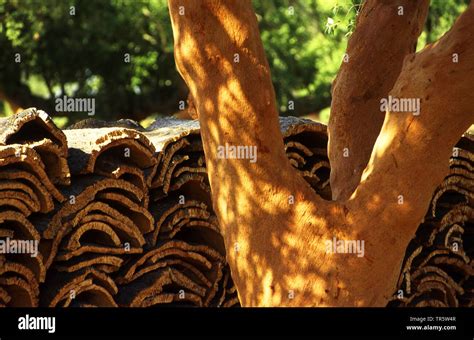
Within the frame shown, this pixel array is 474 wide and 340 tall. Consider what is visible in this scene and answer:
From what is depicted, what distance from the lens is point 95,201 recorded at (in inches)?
265

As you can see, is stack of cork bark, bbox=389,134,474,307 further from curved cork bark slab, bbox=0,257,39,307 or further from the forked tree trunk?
curved cork bark slab, bbox=0,257,39,307

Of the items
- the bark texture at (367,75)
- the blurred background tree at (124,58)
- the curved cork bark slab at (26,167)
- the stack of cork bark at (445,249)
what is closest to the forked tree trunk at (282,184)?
the bark texture at (367,75)

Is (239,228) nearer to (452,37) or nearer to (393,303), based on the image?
(452,37)

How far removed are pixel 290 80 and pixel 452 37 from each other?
56.6ft

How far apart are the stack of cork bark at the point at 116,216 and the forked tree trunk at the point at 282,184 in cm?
127

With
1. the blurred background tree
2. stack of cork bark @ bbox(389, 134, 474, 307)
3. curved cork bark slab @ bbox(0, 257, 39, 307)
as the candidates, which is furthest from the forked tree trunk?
the blurred background tree

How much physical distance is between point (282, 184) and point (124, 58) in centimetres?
1664

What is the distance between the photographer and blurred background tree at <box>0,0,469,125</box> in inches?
842

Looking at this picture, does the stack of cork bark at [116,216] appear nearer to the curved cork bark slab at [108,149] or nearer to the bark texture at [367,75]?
the curved cork bark slab at [108,149]

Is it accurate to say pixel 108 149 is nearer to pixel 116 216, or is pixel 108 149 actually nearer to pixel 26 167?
pixel 116 216

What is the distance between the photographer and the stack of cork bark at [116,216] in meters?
6.28

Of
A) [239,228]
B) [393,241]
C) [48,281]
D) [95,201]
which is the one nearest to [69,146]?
[95,201]

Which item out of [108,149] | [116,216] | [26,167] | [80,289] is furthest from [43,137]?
[80,289]

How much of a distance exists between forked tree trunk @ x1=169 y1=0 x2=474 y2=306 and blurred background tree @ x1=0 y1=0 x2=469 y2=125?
15478 millimetres
